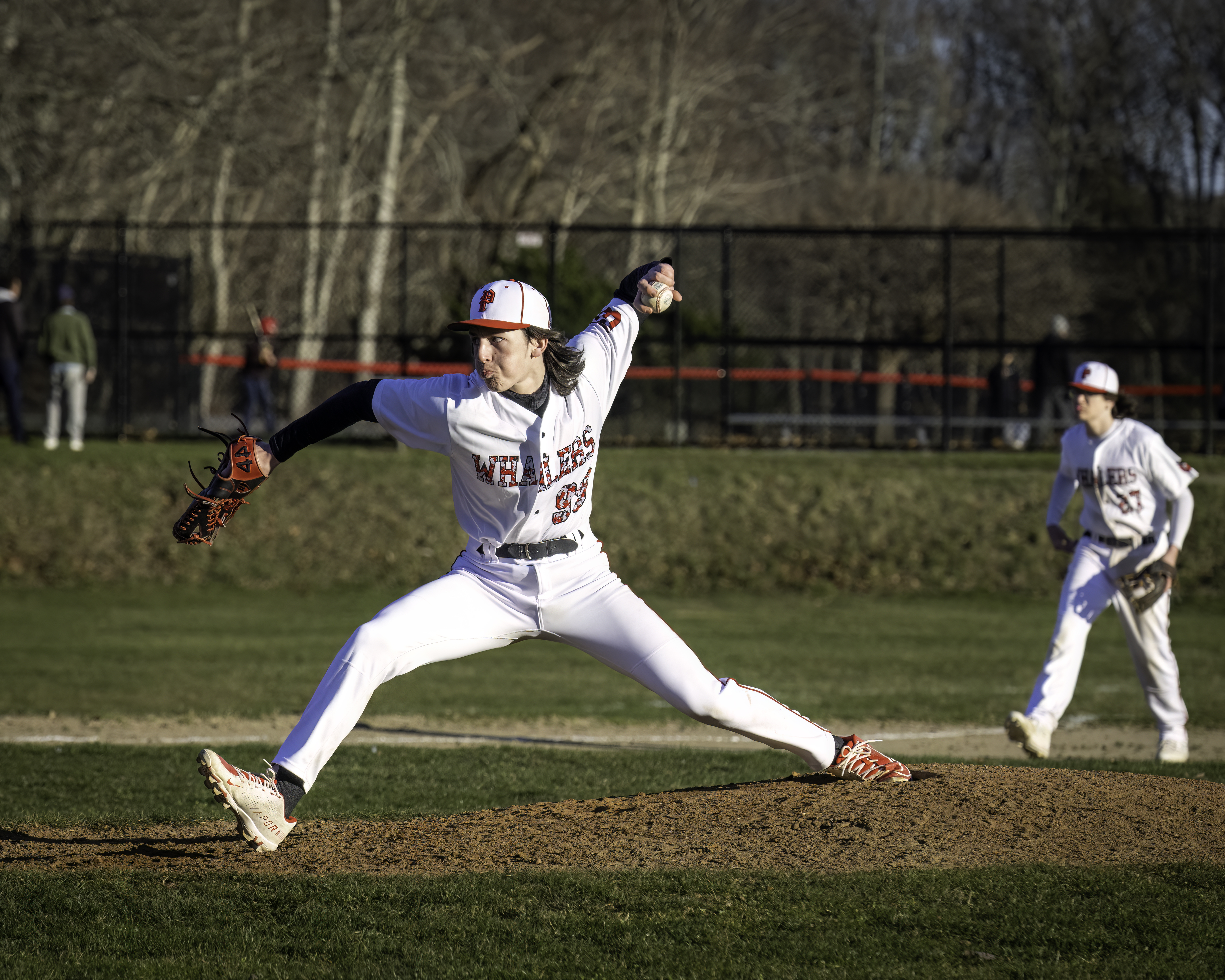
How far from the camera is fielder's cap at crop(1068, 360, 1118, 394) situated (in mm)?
8453

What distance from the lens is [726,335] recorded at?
18500mm

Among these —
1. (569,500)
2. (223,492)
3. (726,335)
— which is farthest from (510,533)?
(726,335)

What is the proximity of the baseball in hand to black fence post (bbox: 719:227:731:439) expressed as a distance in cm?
1248

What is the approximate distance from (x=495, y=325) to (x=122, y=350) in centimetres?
1563

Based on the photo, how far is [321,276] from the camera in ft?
98.2

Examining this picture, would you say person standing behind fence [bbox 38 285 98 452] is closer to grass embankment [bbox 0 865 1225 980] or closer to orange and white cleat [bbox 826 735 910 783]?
grass embankment [bbox 0 865 1225 980]

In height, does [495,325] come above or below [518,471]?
above

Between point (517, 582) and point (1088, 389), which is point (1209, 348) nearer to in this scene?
point (1088, 389)

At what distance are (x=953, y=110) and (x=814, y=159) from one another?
5.30 metres

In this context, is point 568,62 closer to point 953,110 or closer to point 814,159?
point 814,159

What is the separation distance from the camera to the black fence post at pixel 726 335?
18.3 metres

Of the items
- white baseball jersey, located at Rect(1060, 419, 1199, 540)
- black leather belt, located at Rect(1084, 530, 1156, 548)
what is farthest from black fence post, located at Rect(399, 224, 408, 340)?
black leather belt, located at Rect(1084, 530, 1156, 548)

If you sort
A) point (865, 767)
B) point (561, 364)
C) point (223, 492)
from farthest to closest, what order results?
point (865, 767) < point (561, 364) < point (223, 492)

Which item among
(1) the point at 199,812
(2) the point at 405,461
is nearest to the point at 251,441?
(1) the point at 199,812
